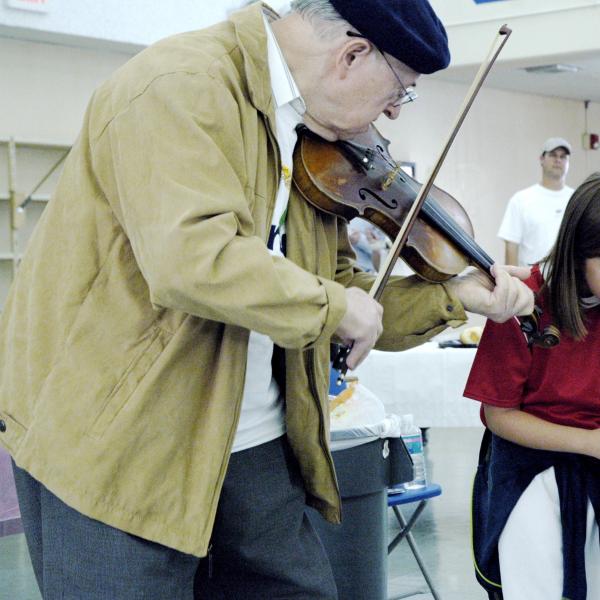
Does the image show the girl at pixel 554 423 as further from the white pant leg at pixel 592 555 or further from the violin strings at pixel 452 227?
the violin strings at pixel 452 227

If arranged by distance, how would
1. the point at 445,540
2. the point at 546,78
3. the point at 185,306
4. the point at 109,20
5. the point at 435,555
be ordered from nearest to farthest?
the point at 185,306 → the point at 435,555 → the point at 445,540 → the point at 109,20 → the point at 546,78

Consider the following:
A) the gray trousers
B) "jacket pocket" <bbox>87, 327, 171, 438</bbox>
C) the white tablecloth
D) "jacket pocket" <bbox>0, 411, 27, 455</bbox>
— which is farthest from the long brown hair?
the white tablecloth

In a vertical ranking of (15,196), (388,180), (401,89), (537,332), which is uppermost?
(401,89)

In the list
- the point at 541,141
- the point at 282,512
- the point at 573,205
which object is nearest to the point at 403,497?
the point at 573,205

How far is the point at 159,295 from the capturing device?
1232mm

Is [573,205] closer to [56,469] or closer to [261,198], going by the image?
[261,198]

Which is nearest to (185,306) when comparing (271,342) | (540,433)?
(271,342)

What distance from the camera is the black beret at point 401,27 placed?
1.38m

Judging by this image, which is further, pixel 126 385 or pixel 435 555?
pixel 435 555

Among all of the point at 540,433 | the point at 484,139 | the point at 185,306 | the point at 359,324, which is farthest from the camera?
the point at 484,139

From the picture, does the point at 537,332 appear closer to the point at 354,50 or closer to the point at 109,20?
the point at 354,50

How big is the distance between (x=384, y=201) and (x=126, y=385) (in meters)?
0.57

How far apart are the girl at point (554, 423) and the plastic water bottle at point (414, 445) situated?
2.61 feet

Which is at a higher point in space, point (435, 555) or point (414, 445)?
point (414, 445)
